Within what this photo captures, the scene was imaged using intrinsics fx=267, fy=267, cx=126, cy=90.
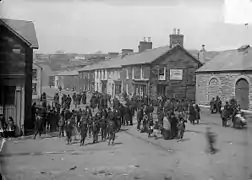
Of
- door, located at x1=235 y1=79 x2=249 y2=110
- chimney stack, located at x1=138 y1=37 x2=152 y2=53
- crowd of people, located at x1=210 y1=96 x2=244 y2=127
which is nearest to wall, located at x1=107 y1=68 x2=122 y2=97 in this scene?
chimney stack, located at x1=138 y1=37 x2=152 y2=53

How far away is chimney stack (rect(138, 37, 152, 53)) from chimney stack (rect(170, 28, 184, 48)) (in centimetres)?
22

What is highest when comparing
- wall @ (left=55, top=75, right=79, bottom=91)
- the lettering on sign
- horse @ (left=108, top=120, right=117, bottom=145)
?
the lettering on sign

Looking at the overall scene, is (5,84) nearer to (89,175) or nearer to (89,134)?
(89,134)

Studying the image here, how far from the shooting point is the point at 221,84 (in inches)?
111

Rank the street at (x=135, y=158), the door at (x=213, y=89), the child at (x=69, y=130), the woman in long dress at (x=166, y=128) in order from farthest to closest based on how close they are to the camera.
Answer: the door at (x=213, y=89) < the woman in long dress at (x=166, y=128) < the child at (x=69, y=130) < the street at (x=135, y=158)

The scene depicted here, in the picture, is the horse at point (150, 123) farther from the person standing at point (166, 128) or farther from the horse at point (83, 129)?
the horse at point (83, 129)

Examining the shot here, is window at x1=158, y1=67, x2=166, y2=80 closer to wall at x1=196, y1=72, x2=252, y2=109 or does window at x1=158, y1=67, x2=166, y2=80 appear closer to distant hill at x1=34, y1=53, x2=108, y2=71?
wall at x1=196, y1=72, x2=252, y2=109

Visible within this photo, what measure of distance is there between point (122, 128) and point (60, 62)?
0.88 m

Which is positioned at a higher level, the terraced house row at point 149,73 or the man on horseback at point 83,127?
the terraced house row at point 149,73

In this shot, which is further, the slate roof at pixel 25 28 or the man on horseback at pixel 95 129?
the man on horseback at pixel 95 129

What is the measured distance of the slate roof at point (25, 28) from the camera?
2.43 meters

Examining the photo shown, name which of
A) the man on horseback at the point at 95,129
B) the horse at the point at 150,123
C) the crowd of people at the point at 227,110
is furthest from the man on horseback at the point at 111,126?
the crowd of people at the point at 227,110

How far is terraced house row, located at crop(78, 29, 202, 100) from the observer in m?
2.49

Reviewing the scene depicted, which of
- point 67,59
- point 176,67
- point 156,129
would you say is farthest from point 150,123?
point 67,59
